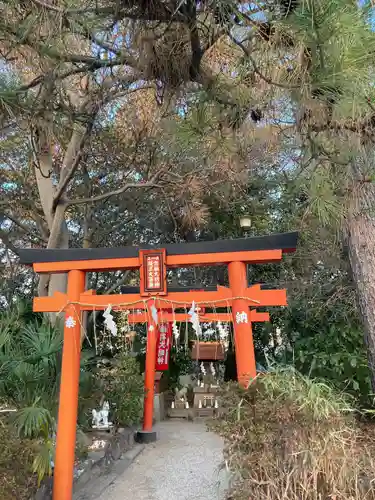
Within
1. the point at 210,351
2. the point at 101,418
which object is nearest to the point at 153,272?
the point at 101,418

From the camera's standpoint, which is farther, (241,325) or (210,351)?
(210,351)

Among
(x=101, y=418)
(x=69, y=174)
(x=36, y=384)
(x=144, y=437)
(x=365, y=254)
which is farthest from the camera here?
(x=144, y=437)

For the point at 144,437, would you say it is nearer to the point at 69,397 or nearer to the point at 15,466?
the point at 69,397

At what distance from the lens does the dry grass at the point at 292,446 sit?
2.67 meters

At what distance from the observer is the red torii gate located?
377 cm

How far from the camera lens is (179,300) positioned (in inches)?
159

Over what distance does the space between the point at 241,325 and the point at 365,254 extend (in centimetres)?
119

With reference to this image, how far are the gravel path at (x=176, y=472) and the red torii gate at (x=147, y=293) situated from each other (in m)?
0.99

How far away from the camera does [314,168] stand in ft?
12.1

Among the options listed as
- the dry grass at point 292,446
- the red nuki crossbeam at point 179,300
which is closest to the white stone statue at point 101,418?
the red nuki crossbeam at point 179,300

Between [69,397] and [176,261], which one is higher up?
[176,261]

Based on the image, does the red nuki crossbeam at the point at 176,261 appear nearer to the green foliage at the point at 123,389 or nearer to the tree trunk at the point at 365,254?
the tree trunk at the point at 365,254

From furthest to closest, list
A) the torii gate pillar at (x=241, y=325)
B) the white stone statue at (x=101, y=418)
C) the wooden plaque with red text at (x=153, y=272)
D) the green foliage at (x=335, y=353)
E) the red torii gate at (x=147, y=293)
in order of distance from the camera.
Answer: the green foliage at (x=335, y=353) → the white stone statue at (x=101, y=418) → the wooden plaque with red text at (x=153, y=272) → the red torii gate at (x=147, y=293) → the torii gate pillar at (x=241, y=325)

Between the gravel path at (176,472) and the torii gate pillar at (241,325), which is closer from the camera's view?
the torii gate pillar at (241,325)
